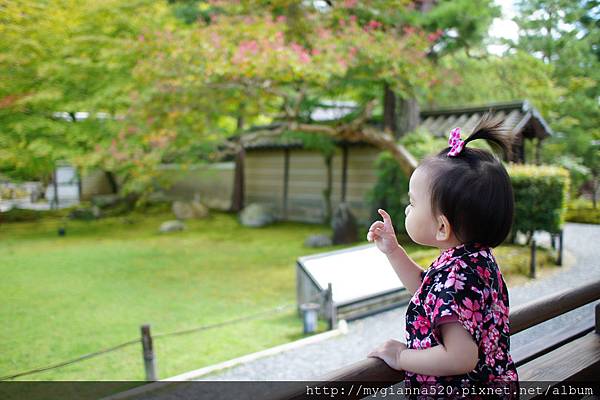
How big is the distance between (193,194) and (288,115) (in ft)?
14.8

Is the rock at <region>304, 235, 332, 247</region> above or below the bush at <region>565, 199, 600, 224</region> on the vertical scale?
below

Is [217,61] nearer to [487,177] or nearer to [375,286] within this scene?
[375,286]

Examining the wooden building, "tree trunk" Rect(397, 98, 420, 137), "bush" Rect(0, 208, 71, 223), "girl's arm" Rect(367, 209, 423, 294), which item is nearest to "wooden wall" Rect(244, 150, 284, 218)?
the wooden building

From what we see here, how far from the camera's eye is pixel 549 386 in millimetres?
1284

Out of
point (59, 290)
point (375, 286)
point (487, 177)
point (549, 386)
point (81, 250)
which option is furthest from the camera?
point (81, 250)

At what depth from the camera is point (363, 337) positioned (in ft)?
11.1

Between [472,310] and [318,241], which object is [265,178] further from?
[472,310]

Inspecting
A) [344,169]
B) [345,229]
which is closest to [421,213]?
[345,229]

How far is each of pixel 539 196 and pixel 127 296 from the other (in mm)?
3909

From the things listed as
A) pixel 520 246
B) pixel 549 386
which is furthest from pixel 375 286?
pixel 549 386

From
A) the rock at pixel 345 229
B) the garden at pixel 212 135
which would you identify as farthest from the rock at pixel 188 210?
the rock at pixel 345 229

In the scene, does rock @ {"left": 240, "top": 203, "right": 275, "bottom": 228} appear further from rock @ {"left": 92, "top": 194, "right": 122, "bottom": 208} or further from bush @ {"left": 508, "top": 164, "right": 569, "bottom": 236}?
bush @ {"left": 508, "top": 164, "right": 569, "bottom": 236}

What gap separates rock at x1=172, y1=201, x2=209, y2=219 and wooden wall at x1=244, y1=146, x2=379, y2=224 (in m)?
1.39

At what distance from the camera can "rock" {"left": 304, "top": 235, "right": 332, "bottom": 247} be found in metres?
6.56
